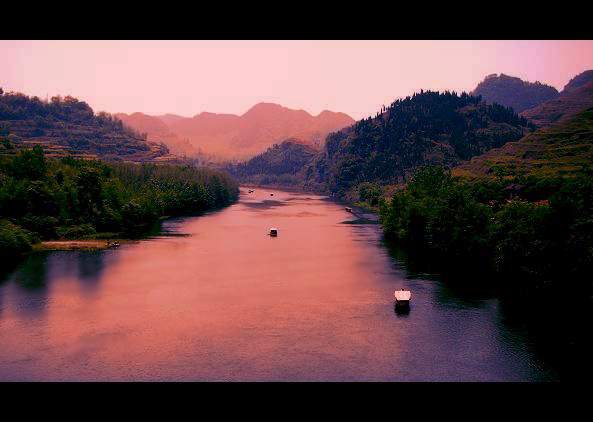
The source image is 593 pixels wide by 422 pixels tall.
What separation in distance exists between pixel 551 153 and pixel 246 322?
353ft

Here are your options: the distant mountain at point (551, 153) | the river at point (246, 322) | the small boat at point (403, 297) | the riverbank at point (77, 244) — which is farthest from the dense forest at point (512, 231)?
the riverbank at point (77, 244)

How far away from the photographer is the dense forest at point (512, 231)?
38781 millimetres

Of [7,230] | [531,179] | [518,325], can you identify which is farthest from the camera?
[531,179]

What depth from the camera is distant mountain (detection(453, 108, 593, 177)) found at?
107m

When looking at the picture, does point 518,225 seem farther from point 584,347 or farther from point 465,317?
point 584,347

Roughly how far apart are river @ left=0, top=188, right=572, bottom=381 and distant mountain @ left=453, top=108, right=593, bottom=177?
59.8m

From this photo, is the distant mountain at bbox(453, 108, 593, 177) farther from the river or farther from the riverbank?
the riverbank

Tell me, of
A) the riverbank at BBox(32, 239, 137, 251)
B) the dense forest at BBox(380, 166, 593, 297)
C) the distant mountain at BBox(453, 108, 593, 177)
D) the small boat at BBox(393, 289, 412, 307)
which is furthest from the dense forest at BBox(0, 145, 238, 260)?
the distant mountain at BBox(453, 108, 593, 177)

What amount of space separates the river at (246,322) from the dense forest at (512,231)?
4.26 m

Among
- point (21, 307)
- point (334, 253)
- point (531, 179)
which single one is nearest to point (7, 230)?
point (21, 307)

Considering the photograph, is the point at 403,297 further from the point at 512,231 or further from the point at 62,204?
the point at 62,204

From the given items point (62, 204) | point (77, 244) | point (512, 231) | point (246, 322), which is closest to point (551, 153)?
point (512, 231)

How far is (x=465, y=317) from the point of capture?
128ft
